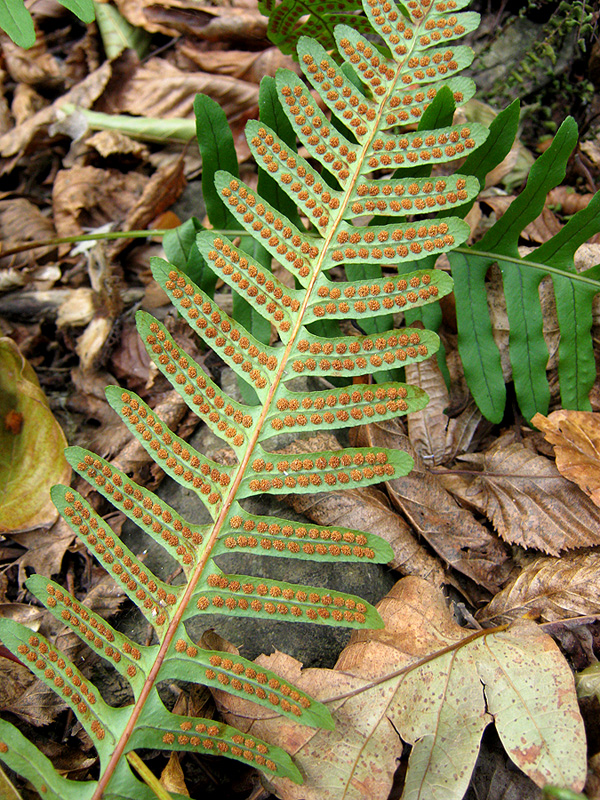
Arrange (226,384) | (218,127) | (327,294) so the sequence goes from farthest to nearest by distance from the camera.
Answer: (226,384) < (218,127) < (327,294)

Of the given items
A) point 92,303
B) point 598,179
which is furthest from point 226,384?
point 598,179

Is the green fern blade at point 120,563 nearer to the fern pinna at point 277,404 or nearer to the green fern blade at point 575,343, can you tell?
the fern pinna at point 277,404

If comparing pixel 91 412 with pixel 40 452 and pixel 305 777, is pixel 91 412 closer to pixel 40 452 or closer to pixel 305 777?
pixel 40 452

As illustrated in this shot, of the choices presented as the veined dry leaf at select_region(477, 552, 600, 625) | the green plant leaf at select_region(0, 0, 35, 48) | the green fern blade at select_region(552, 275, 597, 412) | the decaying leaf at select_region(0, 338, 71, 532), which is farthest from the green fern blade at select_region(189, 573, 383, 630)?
the green plant leaf at select_region(0, 0, 35, 48)

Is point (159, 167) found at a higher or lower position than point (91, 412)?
higher

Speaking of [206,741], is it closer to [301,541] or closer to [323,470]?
[301,541]

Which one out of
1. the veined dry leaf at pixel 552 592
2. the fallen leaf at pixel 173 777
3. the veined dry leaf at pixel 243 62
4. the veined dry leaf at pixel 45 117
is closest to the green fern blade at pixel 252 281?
the veined dry leaf at pixel 552 592
